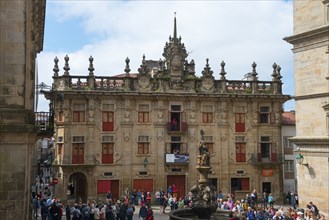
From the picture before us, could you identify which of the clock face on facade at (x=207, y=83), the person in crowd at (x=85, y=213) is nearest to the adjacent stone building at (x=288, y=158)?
the clock face on facade at (x=207, y=83)

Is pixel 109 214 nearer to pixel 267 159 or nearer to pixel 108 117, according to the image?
pixel 108 117

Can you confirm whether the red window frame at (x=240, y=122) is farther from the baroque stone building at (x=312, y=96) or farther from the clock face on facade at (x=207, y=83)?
the baroque stone building at (x=312, y=96)

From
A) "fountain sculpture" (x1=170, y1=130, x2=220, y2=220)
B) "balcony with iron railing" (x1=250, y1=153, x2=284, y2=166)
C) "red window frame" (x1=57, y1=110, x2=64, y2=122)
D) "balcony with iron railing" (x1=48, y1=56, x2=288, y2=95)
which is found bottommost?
"fountain sculpture" (x1=170, y1=130, x2=220, y2=220)

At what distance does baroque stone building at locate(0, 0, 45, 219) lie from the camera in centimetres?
1166

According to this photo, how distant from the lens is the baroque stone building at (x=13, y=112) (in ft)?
38.2

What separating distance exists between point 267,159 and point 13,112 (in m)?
30.2

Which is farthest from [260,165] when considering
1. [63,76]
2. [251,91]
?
[63,76]

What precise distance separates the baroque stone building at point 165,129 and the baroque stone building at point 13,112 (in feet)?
74.3

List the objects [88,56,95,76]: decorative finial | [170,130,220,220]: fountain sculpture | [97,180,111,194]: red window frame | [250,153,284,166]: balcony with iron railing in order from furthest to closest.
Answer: [250,153,284,166]: balcony with iron railing, [88,56,95,76]: decorative finial, [97,180,111,194]: red window frame, [170,130,220,220]: fountain sculpture

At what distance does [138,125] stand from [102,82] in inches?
183

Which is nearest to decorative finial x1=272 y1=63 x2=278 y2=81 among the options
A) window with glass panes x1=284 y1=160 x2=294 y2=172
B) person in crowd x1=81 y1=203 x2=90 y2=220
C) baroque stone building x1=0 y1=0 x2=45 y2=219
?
window with glass panes x1=284 y1=160 x2=294 y2=172

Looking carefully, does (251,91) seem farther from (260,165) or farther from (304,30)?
(304,30)

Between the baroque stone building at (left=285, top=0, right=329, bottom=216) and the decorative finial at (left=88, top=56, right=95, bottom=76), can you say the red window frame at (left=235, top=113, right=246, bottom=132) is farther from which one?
the baroque stone building at (left=285, top=0, right=329, bottom=216)

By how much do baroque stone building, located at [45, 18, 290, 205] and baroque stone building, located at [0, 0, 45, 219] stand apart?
2264 centimetres
